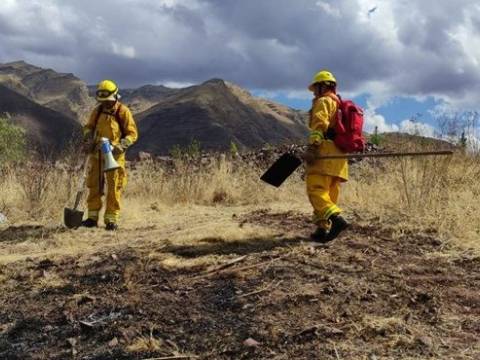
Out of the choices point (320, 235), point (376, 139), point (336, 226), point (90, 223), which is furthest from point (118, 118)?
point (376, 139)

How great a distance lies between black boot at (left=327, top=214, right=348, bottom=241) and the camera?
6145mm

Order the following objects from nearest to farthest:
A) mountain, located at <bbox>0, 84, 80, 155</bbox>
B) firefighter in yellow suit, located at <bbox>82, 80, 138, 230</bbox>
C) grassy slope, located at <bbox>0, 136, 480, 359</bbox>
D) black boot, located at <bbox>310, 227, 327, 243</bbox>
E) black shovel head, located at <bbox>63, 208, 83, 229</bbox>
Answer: grassy slope, located at <bbox>0, 136, 480, 359</bbox>
black boot, located at <bbox>310, 227, 327, 243</bbox>
black shovel head, located at <bbox>63, 208, 83, 229</bbox>
firefighter in yellow suit, located at <bbox>82, 80, 138, 230</bbox>
mountain, located at <bbox>0, 84, 80, 155</bbox>

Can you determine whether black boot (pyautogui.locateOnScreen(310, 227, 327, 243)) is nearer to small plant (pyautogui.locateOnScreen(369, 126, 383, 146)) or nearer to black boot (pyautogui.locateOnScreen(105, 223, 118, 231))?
black boot (pyautogui.locateOnScreen(105, 223, 118, 231))

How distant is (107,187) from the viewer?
26.6ft

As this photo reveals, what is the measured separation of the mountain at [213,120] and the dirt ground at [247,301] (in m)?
119

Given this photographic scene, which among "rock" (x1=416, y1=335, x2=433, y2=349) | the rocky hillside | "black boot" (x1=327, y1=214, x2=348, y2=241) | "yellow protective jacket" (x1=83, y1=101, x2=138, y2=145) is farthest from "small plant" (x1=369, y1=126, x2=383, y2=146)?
the rocky hillside

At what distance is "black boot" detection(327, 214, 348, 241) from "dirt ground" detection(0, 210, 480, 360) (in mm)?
111

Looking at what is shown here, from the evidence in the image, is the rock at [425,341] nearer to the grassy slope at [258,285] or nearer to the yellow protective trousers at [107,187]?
the grassy slope at [258,285]

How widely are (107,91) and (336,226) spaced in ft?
11.5

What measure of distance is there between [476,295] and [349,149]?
2094mm

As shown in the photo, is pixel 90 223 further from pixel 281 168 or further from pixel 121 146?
pixel 281 168

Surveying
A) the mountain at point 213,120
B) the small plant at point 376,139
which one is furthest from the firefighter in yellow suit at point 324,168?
the mountain at point 213,120

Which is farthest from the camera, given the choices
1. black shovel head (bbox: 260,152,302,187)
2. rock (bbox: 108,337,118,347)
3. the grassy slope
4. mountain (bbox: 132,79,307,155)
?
mountain (bbox: 132,79,307,155)

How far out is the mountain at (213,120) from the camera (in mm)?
135750
